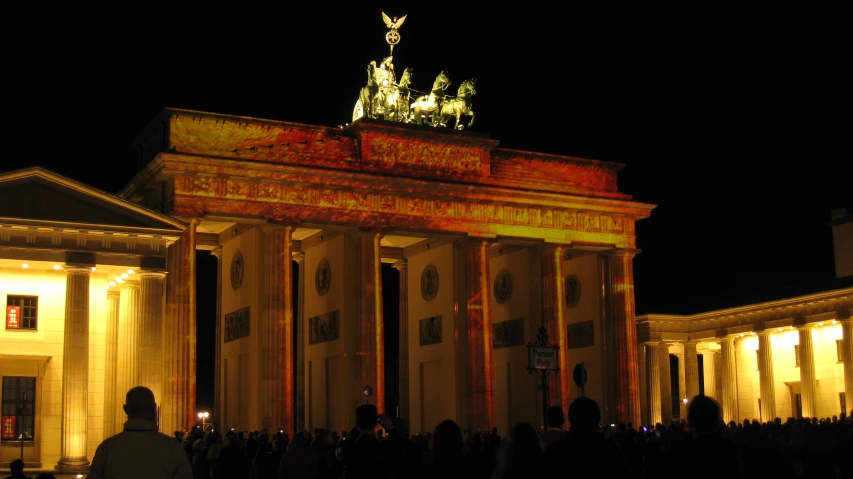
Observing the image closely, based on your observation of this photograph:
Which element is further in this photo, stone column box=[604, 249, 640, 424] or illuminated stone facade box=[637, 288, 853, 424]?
illuminated stone facade box=[637, 288, 853, 424]

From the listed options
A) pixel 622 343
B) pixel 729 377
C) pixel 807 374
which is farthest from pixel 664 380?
pixel 622 343

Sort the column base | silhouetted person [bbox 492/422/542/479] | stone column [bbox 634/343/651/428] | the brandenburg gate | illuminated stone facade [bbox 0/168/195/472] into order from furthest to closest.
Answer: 1. stone column [bbox 634/343/651/428]
2. the brandenburg gate
3. illuminated stone facade [bbox 0/168/195/472]
4. the column base
5. silhouetted person [bbox 492/422/542/479]

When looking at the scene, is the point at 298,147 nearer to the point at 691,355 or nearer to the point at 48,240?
the point at 48,240

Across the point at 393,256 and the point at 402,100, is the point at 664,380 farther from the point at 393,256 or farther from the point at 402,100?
the point at 402,100

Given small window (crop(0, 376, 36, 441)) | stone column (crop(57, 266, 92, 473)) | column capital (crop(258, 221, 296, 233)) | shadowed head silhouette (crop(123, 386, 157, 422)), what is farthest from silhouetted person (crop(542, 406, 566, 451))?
column capital (crop(258, 221, 296, 233))

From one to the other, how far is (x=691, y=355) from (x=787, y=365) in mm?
5611

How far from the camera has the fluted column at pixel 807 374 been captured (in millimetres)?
55531

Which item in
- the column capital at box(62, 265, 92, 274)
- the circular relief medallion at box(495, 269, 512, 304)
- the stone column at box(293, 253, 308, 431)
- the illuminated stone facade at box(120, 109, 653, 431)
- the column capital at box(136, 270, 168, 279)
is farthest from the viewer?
the circular relief medallion at box(495, 269, 512, 304)

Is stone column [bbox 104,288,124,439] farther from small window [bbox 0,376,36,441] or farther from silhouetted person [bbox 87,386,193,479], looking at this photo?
silhouetted person [bbox 87,386,193,479]

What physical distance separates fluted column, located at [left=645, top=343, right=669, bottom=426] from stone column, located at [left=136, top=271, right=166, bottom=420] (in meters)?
34.0

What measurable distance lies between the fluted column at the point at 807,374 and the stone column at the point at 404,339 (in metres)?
19.7

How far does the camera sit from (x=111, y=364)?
36719 mm

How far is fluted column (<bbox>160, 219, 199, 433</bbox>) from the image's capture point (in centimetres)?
4188

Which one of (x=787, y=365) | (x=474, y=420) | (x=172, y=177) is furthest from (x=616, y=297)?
(x=172, y=177)
